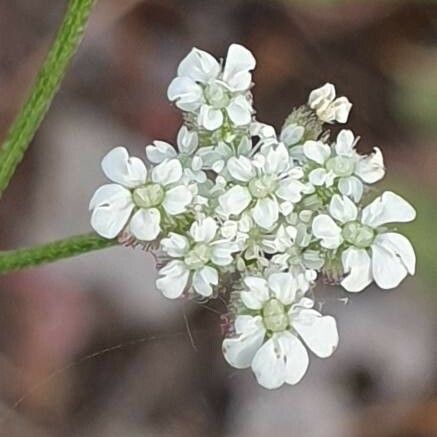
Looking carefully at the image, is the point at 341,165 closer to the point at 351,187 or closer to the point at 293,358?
the point at 351,187

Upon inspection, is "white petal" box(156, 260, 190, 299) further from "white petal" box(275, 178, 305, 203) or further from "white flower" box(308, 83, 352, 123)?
"white flower" box(308, 83, 352, 123)

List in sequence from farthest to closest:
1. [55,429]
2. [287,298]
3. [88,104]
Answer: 1. [88,104]
2. [55,429]
3. [287,298]

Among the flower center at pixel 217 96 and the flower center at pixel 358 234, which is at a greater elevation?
the flower center at pixel 217 96

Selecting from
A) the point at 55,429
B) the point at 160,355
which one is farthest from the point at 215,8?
the point at 55,429

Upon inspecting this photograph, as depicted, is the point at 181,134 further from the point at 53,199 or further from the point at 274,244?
the point at 53,199

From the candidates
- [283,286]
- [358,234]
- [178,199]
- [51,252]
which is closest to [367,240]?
[358,234]

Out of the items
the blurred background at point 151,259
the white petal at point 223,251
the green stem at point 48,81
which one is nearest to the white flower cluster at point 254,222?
the white petal at point 223,251

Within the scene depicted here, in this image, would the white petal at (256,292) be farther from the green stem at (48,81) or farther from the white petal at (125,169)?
the green stem at (48,81)
